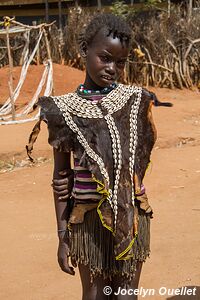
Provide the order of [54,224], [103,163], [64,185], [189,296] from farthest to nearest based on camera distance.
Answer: [54,224], [189,296], [64,185], [103,163]

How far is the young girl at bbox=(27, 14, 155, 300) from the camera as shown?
214cm

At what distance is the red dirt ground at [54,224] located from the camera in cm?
367

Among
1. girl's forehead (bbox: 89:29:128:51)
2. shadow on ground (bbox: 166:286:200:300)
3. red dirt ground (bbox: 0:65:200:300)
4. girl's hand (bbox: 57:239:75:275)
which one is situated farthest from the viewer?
red dirt ground (bbox: 0:65:200:300)

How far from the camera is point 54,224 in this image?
4.79 metres

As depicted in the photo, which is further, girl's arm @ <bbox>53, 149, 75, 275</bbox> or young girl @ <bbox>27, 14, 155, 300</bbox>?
girl's arm @ <bbox>53, 149, 75, 275</bbox>

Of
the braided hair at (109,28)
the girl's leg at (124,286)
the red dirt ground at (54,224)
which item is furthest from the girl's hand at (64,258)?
the red dirt ground at (54,224)

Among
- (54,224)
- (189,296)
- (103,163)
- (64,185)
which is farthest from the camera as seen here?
(54,224)

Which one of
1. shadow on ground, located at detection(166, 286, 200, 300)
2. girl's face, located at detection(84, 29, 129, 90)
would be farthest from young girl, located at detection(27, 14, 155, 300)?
shadow on ground, located at detection(166, 286, 200, 300)

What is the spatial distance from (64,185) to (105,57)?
515 mm

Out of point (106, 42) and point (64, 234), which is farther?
point (64, 234)

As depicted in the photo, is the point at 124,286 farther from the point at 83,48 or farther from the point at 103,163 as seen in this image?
the point at 83,48

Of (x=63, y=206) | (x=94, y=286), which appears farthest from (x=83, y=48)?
(x=94, y=286)

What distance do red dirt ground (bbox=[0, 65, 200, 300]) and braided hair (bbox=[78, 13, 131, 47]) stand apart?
6.04 ft

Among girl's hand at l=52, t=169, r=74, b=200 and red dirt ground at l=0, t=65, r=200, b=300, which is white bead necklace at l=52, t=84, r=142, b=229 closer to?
girl's hand at l=52, t=169, r=74, b=200
